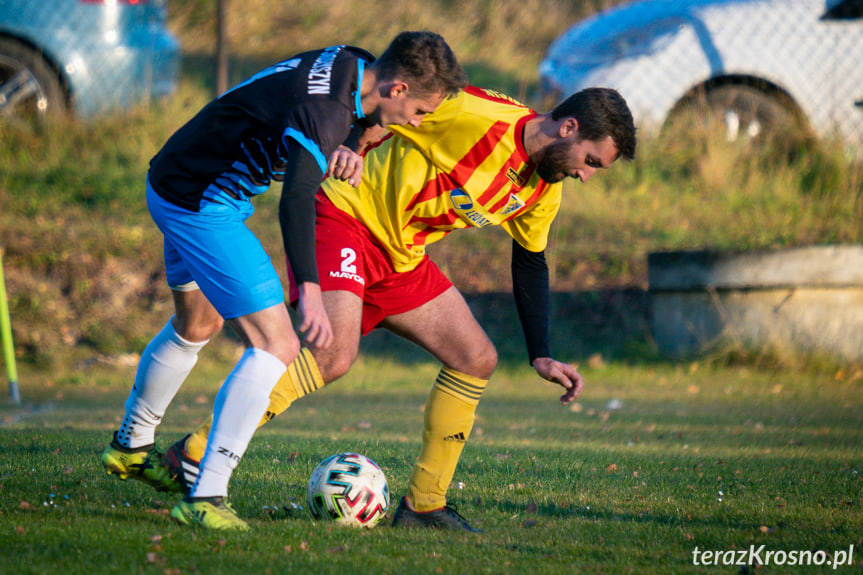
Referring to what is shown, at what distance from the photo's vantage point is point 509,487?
478cm

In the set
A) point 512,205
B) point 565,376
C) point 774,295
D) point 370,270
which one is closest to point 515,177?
point 512,205

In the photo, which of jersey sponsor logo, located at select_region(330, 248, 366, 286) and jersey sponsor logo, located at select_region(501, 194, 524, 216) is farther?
jersey sponsor logo, located at select_region(501, 194, 524, 216)

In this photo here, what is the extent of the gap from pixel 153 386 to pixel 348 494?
1.04 metres

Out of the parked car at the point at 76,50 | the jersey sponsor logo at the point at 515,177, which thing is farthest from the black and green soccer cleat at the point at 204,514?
the parked car at the point at 76,50

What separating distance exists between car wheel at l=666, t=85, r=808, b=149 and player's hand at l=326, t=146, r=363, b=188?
10292 millimetres

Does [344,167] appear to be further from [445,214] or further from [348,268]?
[445,214]

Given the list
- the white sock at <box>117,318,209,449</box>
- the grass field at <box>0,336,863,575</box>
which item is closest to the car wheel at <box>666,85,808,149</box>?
the grass field at <box>0,336,863,575</box>

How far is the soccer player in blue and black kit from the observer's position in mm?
3346

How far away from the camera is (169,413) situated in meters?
7.68

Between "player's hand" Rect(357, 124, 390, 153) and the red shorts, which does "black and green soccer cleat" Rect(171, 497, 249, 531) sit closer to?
the red shorts

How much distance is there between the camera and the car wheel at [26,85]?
1130cm

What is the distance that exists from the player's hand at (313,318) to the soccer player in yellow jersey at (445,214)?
783 mm

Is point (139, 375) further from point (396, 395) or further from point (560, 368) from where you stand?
point (396, 395)

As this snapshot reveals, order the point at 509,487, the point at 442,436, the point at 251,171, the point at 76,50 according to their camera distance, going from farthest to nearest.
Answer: the point at 76,50
the point at 509,487
the point at 442,436
the point at 251,171
